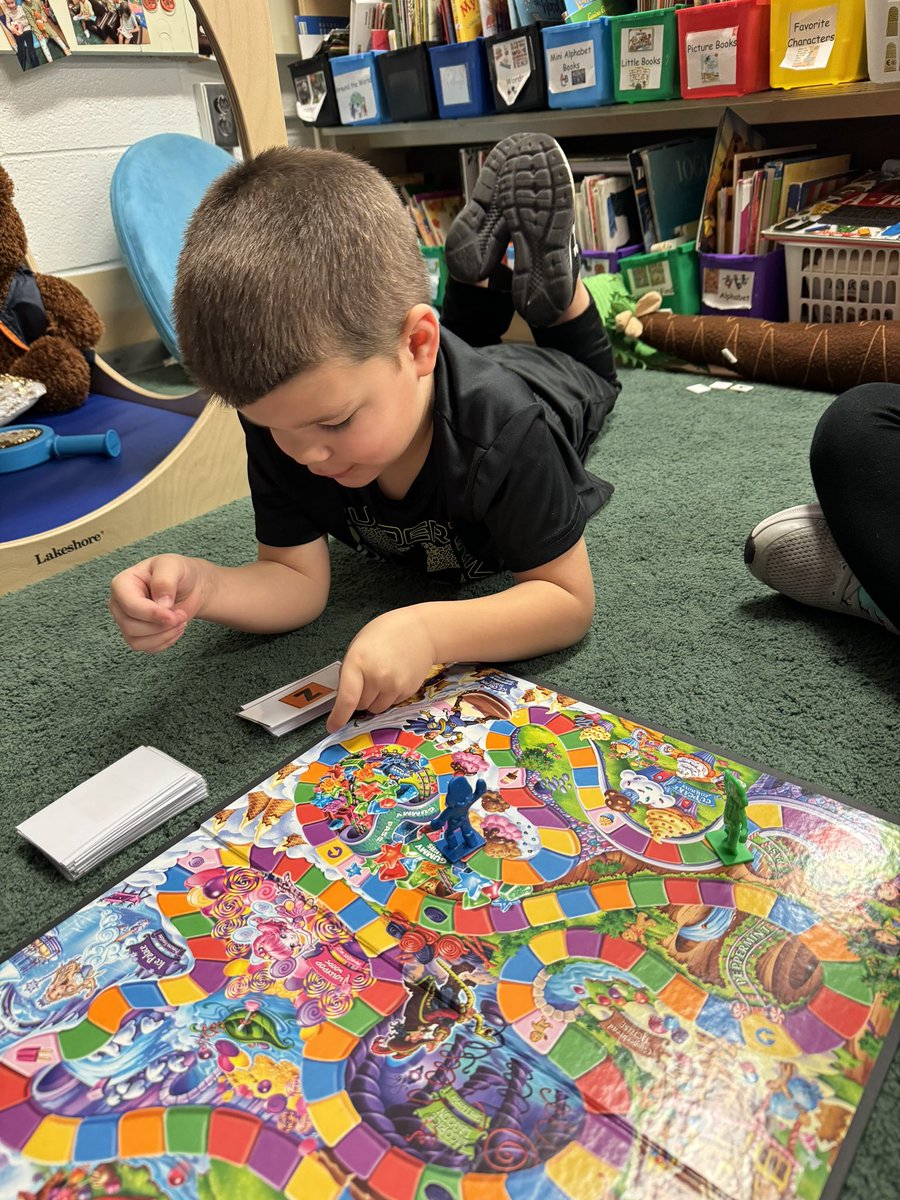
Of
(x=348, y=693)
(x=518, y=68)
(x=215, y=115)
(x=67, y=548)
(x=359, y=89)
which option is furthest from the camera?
(x=359, y=89)

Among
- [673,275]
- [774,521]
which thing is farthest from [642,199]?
[774,521]

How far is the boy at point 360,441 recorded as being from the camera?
60cm

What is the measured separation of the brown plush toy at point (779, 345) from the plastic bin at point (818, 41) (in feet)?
1.23

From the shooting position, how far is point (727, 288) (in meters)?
1.65

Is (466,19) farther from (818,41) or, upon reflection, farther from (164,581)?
(164,581)

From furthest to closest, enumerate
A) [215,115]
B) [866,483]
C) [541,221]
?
[215,115], [541,221], [866,483]

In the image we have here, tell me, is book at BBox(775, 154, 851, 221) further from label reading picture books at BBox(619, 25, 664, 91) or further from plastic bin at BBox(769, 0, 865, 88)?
label reading picture books at BBox(619, 25, 664, 91)

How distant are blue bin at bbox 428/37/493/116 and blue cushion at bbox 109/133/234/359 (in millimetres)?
552

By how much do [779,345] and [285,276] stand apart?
109 cm

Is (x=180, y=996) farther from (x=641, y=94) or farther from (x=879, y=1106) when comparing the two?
(x=641, y=94)

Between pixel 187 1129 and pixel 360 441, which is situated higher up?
pixel 360 441

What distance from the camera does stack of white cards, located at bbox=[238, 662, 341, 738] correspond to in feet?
2.41

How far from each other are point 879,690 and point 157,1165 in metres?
0.61

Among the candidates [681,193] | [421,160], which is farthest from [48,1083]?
[421,160]
